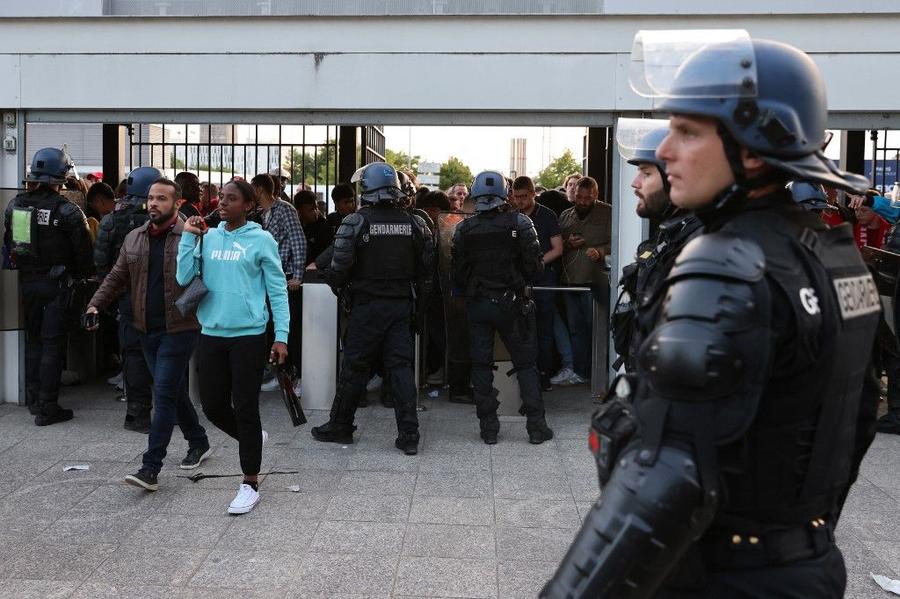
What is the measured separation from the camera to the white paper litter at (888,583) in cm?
450

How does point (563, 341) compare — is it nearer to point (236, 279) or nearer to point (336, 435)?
point (336, 435)

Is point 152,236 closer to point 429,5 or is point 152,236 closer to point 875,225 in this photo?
point 429,5

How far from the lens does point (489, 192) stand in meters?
Result: 7.44

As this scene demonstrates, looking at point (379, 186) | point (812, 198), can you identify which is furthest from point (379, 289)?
point (812, 198)

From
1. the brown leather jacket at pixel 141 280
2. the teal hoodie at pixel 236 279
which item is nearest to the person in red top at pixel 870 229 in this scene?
the teal hoodie at pixel 236 279

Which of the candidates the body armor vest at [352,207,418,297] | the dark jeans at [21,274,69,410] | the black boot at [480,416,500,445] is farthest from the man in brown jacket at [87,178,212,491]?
the black boot at [480,416,500,445]

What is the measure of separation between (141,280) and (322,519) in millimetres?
2044

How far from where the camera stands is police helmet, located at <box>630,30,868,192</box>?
73.8 inches

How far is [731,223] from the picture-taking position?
1.88 metres

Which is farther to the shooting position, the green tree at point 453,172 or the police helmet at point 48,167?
the green tree at point 453,172

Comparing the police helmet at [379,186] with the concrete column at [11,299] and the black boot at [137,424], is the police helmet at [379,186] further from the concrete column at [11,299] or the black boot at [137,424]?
the concrete column at [11,299]

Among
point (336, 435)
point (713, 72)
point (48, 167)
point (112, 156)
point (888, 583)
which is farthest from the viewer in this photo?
point (112, 156)

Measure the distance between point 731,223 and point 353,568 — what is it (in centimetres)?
334

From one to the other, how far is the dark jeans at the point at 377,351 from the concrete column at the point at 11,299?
117 inches
